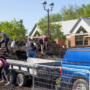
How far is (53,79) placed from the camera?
6.50m

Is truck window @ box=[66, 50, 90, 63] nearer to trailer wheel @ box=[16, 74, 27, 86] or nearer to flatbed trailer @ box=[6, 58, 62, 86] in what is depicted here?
flatbed trailer @ box=[6, 58, 62, 86]

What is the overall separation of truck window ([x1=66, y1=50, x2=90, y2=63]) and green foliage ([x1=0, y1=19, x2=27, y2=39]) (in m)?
42.9

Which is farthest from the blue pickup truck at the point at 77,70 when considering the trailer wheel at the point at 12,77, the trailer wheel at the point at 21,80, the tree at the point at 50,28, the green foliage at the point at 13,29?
the green foliage at the point at 13,29

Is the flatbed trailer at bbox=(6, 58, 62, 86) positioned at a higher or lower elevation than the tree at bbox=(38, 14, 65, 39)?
lower

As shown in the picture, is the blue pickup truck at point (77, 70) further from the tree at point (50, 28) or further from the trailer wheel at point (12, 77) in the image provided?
the tree at point (50, 28)

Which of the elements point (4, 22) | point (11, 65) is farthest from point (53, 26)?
point (11, 65)

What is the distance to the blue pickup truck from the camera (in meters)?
5.98

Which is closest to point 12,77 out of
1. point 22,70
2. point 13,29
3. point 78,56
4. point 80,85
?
point 22,70

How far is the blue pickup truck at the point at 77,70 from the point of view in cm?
598

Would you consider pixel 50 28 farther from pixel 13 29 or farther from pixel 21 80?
pixel 21 80

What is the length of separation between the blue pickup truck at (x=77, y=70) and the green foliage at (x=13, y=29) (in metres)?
43.0

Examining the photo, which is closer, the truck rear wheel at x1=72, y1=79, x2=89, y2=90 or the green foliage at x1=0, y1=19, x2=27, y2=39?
the truck rear wheel at x1=72, y1=79, x2=89, y2=90

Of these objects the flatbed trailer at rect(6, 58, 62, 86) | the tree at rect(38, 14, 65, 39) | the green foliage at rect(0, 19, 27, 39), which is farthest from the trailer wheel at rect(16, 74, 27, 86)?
the green foliage at rect(0, 19, 27, 39)

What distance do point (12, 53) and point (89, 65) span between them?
10228 millimetres
